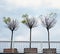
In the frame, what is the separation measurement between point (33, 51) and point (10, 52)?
Answer: 176cm

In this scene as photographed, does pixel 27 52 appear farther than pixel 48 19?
No

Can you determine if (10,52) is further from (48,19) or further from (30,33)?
(48,19)

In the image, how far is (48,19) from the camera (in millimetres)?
21297

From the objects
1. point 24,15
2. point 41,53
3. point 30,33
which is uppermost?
point 24,15

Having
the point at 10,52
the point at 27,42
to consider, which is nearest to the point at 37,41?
the point at 27,42

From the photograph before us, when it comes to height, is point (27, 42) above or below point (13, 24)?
below

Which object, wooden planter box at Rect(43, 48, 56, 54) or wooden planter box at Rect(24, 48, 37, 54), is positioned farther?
wooden planter box at Rect(24, 48, 37, 54)

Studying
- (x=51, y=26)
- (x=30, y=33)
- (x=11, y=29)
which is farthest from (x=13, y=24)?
(x=51, y=26)

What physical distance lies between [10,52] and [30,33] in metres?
2.40

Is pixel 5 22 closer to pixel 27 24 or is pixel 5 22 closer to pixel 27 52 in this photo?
pixel 27 24

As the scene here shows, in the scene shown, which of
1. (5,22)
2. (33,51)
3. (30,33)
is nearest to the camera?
(33,51)

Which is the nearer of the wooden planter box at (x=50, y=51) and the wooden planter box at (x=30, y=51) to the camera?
the wooden planter box at (x=50, y=51)

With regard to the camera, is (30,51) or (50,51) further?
(30,51)

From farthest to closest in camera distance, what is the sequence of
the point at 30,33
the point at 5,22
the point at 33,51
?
the point at 5,22
the point at 30,33
the point at 33,51
